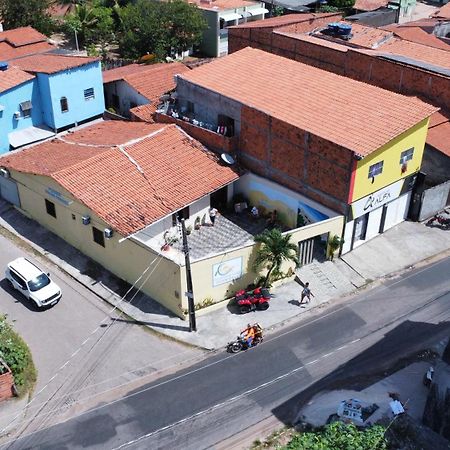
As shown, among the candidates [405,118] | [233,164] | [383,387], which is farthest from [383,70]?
[383,387]

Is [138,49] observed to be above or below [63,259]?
above

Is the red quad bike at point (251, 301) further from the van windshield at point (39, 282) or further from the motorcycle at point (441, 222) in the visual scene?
the motorcycle at point (441, 222)

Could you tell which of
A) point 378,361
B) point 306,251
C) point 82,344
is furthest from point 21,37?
point 378,361

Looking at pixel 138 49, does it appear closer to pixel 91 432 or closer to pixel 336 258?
pixel 336 258

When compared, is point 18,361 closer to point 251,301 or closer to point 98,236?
point 98,236

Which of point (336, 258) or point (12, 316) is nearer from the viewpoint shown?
point (12, 316)
